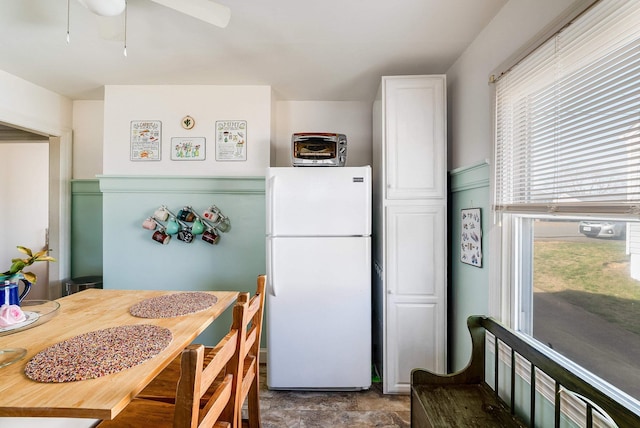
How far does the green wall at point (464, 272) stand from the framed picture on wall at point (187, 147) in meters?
2.01

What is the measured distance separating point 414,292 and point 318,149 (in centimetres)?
124

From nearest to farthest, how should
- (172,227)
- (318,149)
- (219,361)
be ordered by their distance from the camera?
1. (219,361)
2. (318,149)
3. (172,227)

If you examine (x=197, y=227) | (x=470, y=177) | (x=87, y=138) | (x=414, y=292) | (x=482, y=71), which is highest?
(x=482, y=71)

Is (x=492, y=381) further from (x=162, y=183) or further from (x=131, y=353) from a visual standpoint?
(x=162, y=183)

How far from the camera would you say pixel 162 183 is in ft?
7.96

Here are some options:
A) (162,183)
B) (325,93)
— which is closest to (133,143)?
(162,183)

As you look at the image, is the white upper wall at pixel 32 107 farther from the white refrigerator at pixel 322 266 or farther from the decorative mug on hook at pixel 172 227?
the white refrigerator at pixel 322 266

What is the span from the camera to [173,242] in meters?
2.45

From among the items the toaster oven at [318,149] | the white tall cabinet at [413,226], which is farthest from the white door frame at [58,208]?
the white tall cabinet at [413,226]

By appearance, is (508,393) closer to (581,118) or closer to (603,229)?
(603,229)

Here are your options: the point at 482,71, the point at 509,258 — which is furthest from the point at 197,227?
the point at 482,71

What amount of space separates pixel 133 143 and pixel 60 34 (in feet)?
2.79

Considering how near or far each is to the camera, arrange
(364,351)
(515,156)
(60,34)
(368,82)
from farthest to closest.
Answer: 1. (368,82)
2. (364,351)
3. (60,34)
4. (515,156)

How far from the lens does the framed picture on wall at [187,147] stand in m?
2.44
